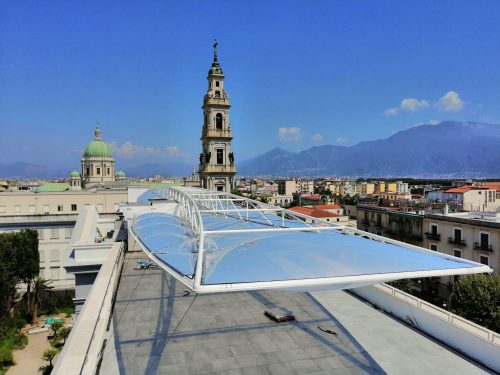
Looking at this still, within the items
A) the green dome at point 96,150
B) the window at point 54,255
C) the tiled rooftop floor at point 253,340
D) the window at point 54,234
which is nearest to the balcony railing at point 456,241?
the tiled rooftop floor at point 253,340

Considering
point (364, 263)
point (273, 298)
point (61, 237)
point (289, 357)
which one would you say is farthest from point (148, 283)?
point (61, 237)

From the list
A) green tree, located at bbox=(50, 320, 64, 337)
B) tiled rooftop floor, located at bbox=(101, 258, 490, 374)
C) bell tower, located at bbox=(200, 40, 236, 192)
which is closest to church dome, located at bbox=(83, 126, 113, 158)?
bell tower, located at bbox=(200, 40, 236, 192)

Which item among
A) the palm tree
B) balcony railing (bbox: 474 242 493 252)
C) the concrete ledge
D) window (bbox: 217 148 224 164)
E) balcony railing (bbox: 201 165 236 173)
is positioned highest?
window (bbox: 217 148 224 164)

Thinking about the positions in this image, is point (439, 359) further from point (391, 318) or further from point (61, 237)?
point (61, 237)

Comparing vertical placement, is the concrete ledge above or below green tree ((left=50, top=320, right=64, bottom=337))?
above

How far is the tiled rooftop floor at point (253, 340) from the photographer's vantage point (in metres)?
10.2

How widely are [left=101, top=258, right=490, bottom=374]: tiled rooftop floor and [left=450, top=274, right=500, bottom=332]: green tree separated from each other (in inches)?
532

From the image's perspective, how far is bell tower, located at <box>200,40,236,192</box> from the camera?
166ft

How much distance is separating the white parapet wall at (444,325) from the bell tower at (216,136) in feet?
121

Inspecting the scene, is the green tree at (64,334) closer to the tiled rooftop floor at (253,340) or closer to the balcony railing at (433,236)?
the tiled rooftop floor at (253,340)

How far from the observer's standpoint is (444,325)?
11992 mm

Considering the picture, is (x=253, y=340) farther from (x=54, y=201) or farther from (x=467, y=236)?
(x=54, y=201)

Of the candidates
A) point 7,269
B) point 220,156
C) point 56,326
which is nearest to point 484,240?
point 220,156

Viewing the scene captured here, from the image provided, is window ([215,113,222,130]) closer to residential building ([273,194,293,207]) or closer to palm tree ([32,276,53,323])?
palm tree ([32,276,53,323])
